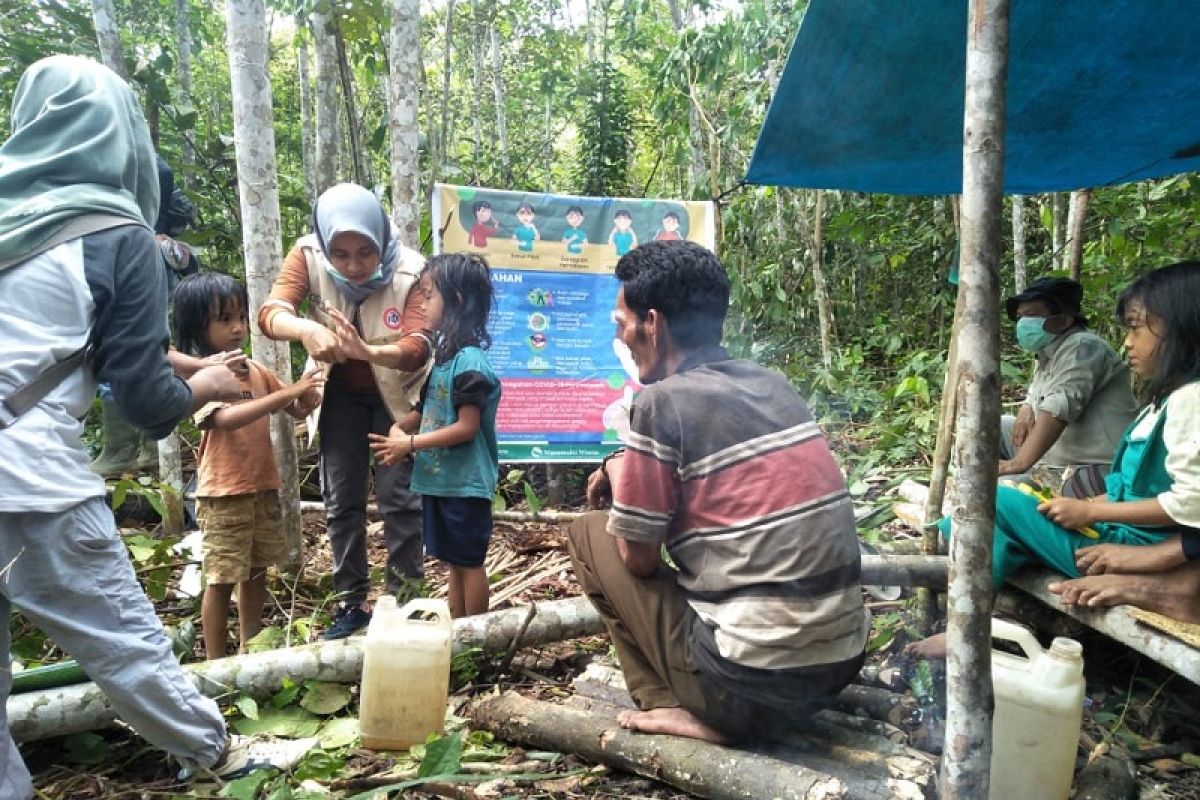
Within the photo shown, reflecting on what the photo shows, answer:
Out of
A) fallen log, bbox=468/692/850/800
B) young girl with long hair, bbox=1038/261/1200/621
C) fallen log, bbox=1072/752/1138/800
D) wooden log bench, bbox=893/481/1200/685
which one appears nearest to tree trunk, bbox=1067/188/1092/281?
young girl with long hair, bbox=1038/261/1200/621

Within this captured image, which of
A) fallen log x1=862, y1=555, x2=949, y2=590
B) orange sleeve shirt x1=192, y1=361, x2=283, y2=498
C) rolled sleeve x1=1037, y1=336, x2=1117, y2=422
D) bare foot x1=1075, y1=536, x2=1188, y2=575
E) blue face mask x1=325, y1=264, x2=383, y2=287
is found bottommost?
fallen log x1=862, y1=555, x2=949, y2=590

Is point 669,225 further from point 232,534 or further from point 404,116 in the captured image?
point 232,534

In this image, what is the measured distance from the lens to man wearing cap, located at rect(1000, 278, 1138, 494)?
422 centimetres

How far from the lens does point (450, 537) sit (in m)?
3.52

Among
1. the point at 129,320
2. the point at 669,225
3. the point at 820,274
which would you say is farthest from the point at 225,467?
the point at 820,274

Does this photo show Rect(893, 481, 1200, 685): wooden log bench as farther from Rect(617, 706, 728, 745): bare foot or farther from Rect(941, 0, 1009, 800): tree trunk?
Rect(617, 706, 728, 745): bare foot

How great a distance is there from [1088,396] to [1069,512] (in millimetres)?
1590

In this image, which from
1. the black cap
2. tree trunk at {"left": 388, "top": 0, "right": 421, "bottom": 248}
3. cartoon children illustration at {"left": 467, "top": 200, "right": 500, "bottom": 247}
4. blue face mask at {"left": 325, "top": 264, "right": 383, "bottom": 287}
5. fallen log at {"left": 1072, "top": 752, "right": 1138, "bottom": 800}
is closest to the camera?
fallen log at {"left": 1072, "top": 752, "right": 1138, "bottom": 800}

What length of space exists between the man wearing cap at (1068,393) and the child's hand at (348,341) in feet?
11.5

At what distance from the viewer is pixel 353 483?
384cm

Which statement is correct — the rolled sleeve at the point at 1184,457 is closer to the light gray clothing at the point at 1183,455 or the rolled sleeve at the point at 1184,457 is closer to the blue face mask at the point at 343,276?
the light gray clothing at the point at 1183,455

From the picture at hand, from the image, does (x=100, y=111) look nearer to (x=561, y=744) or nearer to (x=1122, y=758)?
(x=561, y=744)

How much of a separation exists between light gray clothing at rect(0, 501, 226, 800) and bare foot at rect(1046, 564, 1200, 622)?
2.99 metres

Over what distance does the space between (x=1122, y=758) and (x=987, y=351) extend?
5.09ft
